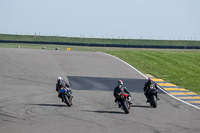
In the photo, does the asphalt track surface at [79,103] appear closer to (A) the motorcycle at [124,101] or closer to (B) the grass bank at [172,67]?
(A) the motorcycle at [124,101]

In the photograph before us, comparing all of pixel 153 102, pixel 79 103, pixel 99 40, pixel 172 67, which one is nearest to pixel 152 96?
pixel 153 102

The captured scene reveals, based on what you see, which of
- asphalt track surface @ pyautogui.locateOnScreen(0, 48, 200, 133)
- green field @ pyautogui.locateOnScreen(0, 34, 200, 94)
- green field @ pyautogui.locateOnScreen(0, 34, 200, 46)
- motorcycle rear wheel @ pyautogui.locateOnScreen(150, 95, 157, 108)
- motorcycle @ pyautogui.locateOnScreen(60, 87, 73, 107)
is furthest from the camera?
green field @ pyautogui.locateOnScreen(0, 34, 200, 46)

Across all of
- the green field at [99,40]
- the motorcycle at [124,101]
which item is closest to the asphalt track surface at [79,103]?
the motorcycle at [124,101]

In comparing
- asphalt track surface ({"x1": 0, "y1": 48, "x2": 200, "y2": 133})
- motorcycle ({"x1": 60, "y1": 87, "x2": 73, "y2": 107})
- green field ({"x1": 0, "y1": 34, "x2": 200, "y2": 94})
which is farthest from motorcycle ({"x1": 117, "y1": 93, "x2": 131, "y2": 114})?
green field ({"x1": 0, "y1": 34, "x2": 200, "y2": 94})

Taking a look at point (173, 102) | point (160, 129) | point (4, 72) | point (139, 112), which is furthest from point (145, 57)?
point (160, 129)

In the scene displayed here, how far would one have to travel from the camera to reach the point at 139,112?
1986cm

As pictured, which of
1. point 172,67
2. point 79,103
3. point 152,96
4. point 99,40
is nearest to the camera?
point 152,96

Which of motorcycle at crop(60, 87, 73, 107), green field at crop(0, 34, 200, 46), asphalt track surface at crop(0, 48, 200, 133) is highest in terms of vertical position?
green field at crop(0, 34, 200, 46)

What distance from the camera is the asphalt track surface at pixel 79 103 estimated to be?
15.9 m

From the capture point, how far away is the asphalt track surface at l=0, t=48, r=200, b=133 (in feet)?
52.3

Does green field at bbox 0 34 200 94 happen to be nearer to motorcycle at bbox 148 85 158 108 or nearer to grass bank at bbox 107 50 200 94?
grass bank at bbox 107 50 200 94

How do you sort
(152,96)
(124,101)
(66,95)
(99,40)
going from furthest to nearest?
(99,40) → (152,96) → (66,95) → (124,101)

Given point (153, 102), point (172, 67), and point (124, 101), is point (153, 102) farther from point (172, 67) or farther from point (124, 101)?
point (172, 67)

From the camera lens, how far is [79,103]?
2197 cm
